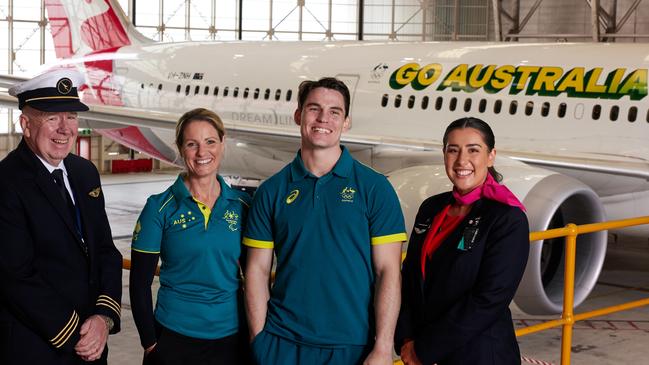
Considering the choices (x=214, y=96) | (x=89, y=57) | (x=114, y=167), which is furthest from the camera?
(x=114, y=167)

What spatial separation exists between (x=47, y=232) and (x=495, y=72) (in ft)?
25.1

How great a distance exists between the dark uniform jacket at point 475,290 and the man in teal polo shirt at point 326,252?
0.25 m

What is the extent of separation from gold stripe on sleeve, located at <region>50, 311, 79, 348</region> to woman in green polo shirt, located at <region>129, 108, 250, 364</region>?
0.82 feet

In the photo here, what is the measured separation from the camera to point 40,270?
148 inches

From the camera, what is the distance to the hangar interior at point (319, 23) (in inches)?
869

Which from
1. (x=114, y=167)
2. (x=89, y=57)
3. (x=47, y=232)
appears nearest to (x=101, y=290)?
(x=47, y=232)

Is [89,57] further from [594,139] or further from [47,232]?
[47,232]

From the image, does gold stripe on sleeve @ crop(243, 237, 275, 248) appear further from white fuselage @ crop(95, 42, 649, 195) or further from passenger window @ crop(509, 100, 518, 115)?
passenger window @ crop(509, 100, 518, 115)

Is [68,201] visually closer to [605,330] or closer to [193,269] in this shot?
[193,269]

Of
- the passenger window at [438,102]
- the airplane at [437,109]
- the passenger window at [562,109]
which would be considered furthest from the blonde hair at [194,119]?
the passenger window at [438,102]

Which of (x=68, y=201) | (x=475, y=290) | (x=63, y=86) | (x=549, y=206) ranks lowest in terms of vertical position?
(x=475, y=290)

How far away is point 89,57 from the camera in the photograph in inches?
608

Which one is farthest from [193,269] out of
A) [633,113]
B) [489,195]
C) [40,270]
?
[633,113]

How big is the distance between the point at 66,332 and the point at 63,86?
949 millimetres
